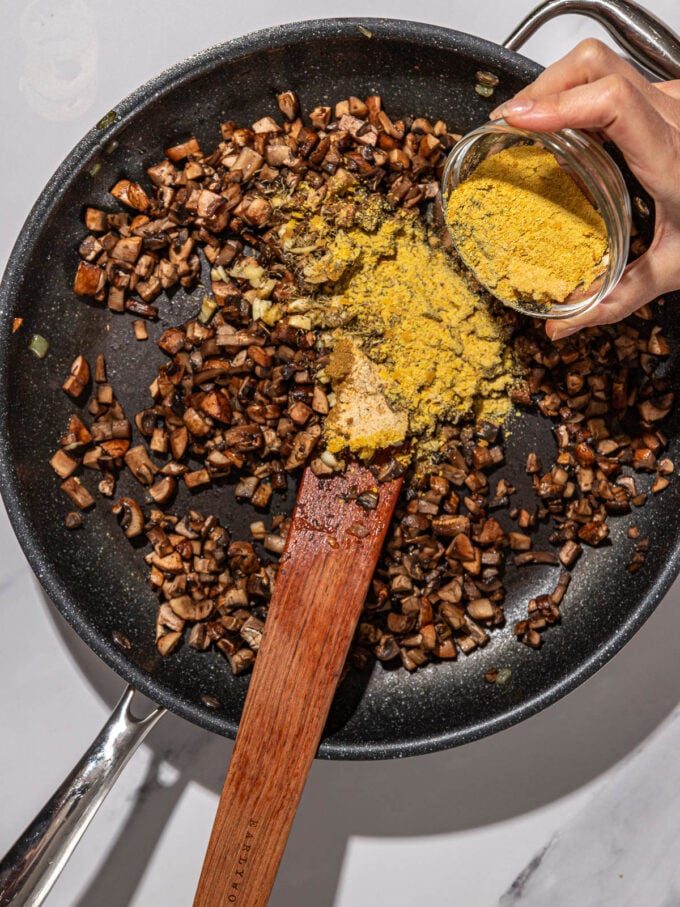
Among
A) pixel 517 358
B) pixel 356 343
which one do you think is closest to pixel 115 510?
pixel 356 343

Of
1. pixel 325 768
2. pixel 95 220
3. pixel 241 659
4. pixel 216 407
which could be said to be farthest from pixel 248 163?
pixel 325 768

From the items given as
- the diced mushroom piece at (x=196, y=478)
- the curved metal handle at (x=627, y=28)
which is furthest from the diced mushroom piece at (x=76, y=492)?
the curved metal handle at (x=627, y=28)

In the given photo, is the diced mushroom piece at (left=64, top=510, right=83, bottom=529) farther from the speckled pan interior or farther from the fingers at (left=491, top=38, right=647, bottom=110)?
Result: the fingers at (left=491, top=38, right=647, bottom=110)

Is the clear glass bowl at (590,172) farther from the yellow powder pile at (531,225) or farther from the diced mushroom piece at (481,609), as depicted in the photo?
the diced mushroom piece at (481,609)

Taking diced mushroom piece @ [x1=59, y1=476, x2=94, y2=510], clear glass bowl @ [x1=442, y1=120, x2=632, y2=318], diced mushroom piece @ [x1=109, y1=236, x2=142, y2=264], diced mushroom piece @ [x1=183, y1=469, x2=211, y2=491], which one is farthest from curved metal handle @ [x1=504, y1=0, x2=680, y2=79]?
diced mushroom piece @ [x1=59, y1=476, x2=94, y2=510]

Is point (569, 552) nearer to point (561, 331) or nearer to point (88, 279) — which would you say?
point (561, 331)

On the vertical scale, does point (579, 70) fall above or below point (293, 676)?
above
